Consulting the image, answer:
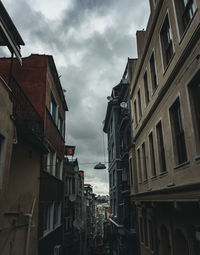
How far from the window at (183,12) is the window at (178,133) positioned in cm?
268

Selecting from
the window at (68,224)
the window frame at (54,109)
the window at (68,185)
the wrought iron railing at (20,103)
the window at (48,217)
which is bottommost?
the window at (68,224)

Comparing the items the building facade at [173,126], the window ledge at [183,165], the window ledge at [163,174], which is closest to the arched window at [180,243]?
the building facade at [173,126]

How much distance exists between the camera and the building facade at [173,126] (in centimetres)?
698

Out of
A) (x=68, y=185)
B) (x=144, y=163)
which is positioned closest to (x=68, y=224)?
(x=68, y=185)

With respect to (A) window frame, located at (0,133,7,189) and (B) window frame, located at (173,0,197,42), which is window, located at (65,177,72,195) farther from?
(B) window frame, located at (173,0,197,42)

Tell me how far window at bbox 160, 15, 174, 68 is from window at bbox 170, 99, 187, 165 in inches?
83.1

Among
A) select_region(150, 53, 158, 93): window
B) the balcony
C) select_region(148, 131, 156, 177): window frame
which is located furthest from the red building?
select_region(150, 53, 158, 93): window

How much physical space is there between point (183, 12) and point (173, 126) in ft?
13.9

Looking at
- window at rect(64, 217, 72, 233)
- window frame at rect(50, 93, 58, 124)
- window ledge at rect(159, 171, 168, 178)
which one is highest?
window frame at rect(50, 93, 58, 124)

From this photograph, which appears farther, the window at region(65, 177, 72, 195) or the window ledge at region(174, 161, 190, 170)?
the window at region(65, 177, 72, 195)

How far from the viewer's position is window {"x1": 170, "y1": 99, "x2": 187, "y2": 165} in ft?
27.1

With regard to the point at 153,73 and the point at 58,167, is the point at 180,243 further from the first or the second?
the point at 58,167

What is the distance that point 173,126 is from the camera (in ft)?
29.5

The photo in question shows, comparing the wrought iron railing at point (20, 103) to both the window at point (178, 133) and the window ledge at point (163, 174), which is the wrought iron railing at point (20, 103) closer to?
the window at point (178, 133)
